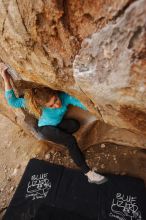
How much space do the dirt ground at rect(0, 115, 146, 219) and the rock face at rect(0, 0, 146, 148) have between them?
1135 millimetres

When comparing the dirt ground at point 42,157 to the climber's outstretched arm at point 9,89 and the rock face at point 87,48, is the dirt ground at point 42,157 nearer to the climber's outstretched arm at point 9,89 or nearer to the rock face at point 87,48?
the climber's outstretched arm at point 9,89

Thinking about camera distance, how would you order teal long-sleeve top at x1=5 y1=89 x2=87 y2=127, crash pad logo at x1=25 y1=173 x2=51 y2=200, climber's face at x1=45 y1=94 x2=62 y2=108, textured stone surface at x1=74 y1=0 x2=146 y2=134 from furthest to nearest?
1. crash pad logo at x1=25 y1=173 x2=51 y2=200
2. teal long-sleeve top at x1=5 y1=89 x2=87 y2=127
3. climber's face at x1=45 y1=94 x2=62 y2=108
4. textured stone surface at x1=74 y1=0 x2=146 y2=134

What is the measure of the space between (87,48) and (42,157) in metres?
2.10

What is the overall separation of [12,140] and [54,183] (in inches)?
44.7

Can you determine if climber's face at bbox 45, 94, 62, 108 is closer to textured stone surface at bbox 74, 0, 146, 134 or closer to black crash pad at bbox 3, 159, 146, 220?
textured stone surface at bbox 74, 0, 146, 134

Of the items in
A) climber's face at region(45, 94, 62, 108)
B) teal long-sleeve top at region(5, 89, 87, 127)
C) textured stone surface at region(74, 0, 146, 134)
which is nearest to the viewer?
textured stone surface at region(74, 0, 146, 134)

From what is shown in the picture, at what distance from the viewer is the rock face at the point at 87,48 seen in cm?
132

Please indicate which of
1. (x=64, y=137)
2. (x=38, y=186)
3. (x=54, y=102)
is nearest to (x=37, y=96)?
(x=54, y=102)

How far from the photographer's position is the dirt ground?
296 centimetres

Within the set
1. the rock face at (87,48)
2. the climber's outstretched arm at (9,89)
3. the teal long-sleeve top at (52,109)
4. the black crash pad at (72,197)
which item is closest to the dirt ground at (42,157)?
the black crash pad at (72,197)

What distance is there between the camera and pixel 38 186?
118 inches

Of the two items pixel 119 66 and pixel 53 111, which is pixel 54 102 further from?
pixel 119 66

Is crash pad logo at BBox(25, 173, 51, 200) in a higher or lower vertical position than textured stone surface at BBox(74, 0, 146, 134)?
lower

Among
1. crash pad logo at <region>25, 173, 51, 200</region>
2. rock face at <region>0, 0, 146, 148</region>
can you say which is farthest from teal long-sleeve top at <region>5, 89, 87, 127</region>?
crash pad logo at <region>25, 173, 51, 200</region>
